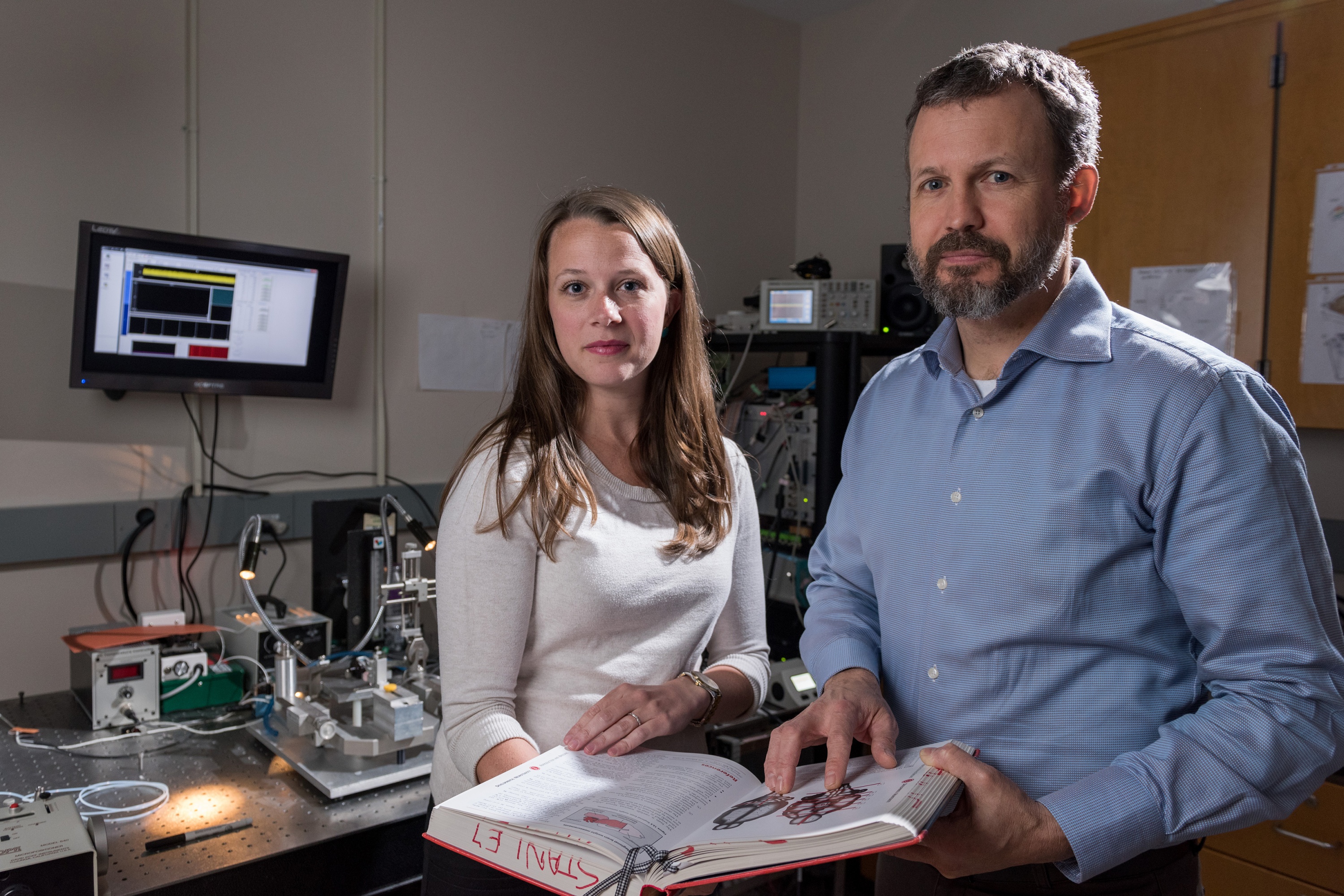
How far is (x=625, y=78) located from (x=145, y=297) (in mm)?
1968

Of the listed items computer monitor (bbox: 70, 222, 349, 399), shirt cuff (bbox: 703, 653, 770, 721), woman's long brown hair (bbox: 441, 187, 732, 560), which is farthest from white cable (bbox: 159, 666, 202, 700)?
shirt cuff (bbox: 703, 653, 770, 721)

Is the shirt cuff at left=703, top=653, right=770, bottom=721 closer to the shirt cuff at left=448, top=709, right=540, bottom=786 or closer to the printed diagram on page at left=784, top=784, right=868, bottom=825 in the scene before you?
the shirt cuff at left=448, top=709, right=540, bottom=786

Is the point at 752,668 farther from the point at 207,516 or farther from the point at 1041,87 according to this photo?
the point at 207,516

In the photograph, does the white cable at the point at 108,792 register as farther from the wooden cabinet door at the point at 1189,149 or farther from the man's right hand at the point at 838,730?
the wooden cabinet door at the point at 1189,149

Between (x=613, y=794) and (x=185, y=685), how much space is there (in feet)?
5.04

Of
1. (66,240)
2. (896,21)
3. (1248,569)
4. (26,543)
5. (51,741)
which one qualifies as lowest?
(51,741)

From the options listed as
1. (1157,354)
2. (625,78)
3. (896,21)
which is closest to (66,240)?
(625,78)

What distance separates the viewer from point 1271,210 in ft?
7.53

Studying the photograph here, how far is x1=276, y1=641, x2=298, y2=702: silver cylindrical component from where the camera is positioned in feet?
5.93

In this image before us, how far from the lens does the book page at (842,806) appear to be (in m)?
0.68

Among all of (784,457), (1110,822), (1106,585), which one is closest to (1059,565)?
(1106,585)

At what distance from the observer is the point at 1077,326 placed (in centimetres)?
97

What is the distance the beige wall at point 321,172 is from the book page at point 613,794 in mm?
1996

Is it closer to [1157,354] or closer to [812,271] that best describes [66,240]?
[812,271]
